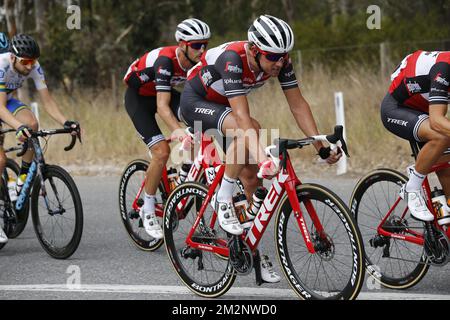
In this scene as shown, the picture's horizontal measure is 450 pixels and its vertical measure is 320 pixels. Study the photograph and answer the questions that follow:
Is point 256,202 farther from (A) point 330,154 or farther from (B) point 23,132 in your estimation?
(B) point 23,132

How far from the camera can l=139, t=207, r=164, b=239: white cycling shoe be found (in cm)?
805

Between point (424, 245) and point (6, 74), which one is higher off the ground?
point (6, 74)

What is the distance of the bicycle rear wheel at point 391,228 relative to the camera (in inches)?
253

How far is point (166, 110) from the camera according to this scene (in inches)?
314

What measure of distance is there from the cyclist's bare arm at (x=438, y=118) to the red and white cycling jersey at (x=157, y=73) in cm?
283

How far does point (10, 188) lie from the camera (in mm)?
8484

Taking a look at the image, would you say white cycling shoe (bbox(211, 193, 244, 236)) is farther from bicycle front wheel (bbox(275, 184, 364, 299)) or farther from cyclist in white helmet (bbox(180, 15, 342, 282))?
bicycle front wheel (bbox(275, 184, 364, 299))

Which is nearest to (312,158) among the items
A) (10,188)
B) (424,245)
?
(10,188)

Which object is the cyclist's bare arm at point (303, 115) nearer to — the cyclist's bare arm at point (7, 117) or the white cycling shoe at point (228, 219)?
the white cycling shoe at point (228, 219)

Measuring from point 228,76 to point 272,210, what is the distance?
97 centimetres

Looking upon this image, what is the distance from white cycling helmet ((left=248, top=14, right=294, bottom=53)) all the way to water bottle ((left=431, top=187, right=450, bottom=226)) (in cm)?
146

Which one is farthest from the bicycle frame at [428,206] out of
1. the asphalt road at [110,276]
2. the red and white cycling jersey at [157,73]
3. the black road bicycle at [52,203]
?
the black road bicycle at [52,203]
